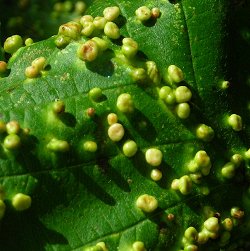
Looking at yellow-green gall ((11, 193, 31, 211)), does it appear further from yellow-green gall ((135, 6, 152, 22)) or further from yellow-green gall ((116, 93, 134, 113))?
yellow-green gall ((135, 6, 152, 22))

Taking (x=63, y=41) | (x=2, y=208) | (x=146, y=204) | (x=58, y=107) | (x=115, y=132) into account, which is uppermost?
(x=63, y=41)

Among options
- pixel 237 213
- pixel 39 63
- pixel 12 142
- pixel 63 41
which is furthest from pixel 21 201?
pixel 237 213

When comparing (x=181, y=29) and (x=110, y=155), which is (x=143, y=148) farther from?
(x=181, y=29)

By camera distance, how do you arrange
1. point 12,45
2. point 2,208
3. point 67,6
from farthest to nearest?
point 67,6 → point 12,45 → point 2,208

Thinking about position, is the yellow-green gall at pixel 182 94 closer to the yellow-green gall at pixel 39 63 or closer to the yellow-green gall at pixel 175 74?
the yellow-green gall at pixel 175 74

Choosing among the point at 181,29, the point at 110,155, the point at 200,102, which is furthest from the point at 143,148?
the point at 181,29

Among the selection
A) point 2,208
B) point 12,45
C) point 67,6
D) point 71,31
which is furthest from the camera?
point 67,6

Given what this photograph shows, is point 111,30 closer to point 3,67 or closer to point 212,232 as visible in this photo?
point 3,67

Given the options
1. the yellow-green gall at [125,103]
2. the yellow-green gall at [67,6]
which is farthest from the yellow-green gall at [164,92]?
the yellow-green gall at [67,6]

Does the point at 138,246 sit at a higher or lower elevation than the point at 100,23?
lower
